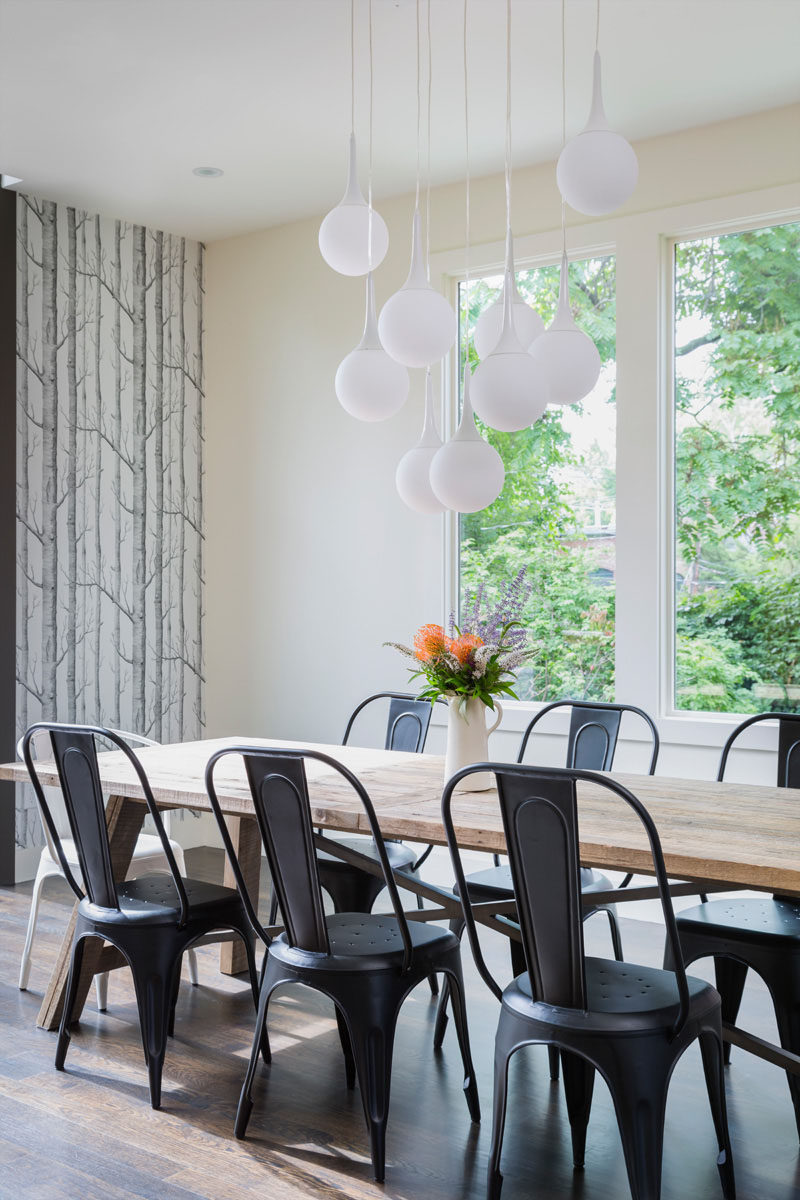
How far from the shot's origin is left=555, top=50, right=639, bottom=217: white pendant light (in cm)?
244

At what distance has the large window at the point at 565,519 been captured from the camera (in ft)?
14.3

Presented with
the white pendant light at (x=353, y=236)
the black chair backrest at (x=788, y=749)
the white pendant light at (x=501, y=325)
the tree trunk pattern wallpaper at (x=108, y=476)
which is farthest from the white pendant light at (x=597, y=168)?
the tree trunk pattern wallpaper at (x=108, y=476)

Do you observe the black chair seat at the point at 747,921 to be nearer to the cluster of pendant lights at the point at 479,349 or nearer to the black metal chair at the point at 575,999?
the black metal chair at the point at 575,999

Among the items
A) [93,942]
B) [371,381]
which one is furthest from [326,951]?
[371,381]

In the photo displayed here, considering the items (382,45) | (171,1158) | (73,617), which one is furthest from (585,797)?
(73,617)

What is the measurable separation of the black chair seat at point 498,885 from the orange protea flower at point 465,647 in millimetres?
535

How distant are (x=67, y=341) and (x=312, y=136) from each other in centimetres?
150

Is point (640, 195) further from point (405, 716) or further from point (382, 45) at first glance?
point (405, 716)

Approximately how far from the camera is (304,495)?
518 cm

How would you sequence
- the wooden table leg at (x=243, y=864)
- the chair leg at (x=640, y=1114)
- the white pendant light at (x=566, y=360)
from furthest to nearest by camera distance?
the wooden table leg at (x=243, y=864), the white pendant light at (x=566, y=360), the chair leg at (x=640, y=1114)

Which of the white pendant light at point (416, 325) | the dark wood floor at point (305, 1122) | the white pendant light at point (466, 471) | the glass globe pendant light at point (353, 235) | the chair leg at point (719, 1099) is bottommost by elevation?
the dark wood floor at point (305, 1122)

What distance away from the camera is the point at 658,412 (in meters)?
4.18

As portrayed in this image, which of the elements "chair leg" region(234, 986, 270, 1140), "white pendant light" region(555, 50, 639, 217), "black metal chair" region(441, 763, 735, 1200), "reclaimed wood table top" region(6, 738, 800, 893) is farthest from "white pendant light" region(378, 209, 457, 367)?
"chair leg" region(234, 986, 270, 1140)

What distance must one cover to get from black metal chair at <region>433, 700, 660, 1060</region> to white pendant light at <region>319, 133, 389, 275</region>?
1.34 m
